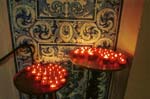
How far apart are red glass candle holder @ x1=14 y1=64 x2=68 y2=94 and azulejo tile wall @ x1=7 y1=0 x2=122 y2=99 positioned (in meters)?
0.15

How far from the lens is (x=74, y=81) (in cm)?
152

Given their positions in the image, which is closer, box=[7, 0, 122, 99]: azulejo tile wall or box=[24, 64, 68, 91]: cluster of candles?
box=[24, 64, 68, 91]: cluster of candles

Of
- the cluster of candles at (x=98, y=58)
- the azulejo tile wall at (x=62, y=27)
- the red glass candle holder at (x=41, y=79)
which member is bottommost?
the red glass candle holder at (x=41, y=79)

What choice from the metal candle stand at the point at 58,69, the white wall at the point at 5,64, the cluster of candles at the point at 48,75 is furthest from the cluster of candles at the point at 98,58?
the white wall at the point at 5,64

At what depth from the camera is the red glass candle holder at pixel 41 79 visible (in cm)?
108

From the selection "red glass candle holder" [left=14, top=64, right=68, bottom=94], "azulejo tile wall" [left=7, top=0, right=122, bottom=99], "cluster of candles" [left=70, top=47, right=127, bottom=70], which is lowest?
"red glass candle holder" [left=14, top=64, right=68, bottom=94]

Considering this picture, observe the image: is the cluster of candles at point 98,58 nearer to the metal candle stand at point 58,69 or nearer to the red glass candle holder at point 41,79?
the metal candle stand at point 58,69

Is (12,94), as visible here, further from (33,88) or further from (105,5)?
(105,5)

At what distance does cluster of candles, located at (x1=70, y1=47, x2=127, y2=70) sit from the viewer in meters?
1.18

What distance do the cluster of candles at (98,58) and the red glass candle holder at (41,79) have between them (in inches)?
5.2

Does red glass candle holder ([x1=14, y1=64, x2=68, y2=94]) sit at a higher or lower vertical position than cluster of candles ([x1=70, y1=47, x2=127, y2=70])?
lower

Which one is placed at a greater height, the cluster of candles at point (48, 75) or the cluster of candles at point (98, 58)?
the cluster of candles at point (98, 58)

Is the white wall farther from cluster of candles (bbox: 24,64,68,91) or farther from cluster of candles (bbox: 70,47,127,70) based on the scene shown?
cluster of candles (bbox: 70,47,127,70)

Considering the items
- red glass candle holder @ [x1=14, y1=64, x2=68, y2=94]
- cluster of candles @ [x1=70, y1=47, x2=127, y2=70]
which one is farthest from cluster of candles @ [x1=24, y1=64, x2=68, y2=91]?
cluster of candles @ [x1=70, y1=47, x2=127, y2=70]
